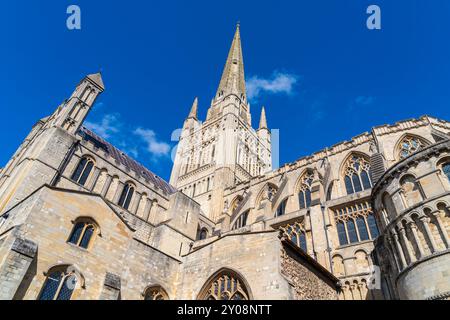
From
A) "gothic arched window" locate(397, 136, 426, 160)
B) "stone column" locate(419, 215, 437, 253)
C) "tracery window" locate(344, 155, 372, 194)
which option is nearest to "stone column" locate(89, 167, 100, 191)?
"tracery window" locate(344, 155, 372, 194)

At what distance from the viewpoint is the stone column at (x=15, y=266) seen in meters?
10.5

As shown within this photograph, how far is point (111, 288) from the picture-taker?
13.1 metres

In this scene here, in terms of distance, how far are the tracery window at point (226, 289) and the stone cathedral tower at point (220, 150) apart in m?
17.7

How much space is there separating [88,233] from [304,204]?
1692 centimetres

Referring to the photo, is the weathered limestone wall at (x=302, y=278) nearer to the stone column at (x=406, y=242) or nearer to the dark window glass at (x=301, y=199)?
the stone column at (x=406, y=242)

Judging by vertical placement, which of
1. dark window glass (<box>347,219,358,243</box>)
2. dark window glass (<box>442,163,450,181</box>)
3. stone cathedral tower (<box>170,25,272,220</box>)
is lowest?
A: dark window glass (<box>442,163,450,181</box>)

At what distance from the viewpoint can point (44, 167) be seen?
67.4 feet

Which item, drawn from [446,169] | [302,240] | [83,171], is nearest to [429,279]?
[446,169]

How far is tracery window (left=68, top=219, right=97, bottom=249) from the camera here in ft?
44.6

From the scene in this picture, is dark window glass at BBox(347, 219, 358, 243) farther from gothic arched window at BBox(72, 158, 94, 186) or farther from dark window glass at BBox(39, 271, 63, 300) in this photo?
gothic arched window at BBox(72, 158, 94, 186)

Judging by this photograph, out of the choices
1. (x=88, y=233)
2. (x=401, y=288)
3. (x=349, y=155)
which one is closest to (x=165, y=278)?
(x=88, y=233)

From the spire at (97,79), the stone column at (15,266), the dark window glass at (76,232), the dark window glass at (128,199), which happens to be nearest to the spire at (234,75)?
the spire at (97,79)

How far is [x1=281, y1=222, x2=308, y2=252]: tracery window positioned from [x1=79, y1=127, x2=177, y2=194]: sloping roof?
48.0 ft

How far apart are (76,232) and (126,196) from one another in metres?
12.9
